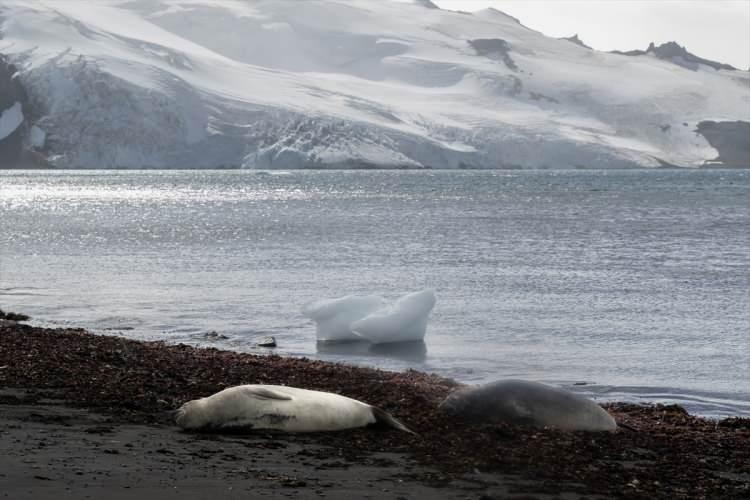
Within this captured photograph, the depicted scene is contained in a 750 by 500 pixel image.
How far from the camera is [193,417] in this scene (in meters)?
9.54

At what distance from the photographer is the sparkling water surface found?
17.3 m

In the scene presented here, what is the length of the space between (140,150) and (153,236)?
107 m

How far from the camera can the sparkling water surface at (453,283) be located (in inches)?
681

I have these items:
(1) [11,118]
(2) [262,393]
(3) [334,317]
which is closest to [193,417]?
(2) [262,393]

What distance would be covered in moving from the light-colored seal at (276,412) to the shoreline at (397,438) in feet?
0.52

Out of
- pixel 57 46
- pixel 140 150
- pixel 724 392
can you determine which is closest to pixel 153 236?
pixel 724 392

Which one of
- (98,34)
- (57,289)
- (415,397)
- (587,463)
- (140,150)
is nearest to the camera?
(587,463)

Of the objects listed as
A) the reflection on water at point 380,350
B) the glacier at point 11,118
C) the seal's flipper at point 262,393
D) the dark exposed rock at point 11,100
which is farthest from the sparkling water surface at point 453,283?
the glacier at point 11,118

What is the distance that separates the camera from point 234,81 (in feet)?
620

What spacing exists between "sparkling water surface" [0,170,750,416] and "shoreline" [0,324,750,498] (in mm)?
3385

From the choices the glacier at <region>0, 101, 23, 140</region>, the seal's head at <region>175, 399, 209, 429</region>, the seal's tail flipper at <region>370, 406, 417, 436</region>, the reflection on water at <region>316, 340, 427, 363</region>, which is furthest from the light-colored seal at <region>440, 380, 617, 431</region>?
the glacier at <region>0, 101, 23, 140</region>

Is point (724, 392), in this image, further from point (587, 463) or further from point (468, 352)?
point (587, 463)

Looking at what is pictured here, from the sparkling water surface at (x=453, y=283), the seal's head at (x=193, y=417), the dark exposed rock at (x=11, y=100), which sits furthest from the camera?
the dark exposed rock at (x=11, y=100)

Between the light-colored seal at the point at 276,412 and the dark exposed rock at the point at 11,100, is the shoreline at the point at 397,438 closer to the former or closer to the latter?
the light-colored seal at the point at 276,412
